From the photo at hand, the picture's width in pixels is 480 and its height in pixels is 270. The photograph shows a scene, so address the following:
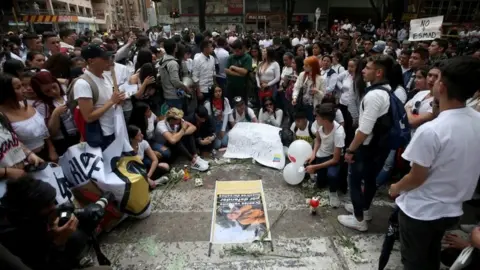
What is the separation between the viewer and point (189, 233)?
9.85 feet

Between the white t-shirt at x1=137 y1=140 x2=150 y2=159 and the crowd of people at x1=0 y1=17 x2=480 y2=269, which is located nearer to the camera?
the crowd of people at x1=0 y1=17 x2=480 y2=269

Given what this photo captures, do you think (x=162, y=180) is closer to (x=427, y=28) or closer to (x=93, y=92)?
(x=93, y=92)

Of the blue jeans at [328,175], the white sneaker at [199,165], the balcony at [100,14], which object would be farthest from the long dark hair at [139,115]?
the balcony at [100,14]

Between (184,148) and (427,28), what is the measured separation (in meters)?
5.57

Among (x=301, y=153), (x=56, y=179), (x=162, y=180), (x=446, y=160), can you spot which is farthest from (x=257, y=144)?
(x=446, y=160)

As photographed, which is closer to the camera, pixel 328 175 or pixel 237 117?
pixel 328 175

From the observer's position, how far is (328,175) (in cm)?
362

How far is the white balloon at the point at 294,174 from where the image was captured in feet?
12.5

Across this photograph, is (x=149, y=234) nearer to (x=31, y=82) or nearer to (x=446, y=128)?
(x=31, y=82)

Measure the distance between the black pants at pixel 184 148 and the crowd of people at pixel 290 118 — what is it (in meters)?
0.02

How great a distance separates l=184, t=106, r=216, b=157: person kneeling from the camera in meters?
4.90

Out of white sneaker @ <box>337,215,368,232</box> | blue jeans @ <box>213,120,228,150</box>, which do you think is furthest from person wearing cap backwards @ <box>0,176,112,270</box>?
blue jeans @ <box>213,120,228,150</box>

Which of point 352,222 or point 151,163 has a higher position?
point 151,163

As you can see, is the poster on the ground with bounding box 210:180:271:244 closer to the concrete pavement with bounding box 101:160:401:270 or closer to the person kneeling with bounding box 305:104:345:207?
the concrete pavement with bounding box 101:160:401:270
